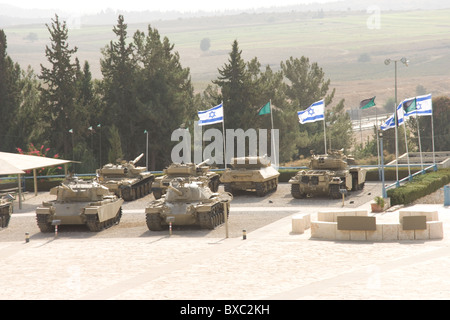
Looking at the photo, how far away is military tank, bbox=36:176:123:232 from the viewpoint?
105ft

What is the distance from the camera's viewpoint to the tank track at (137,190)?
43781 mm

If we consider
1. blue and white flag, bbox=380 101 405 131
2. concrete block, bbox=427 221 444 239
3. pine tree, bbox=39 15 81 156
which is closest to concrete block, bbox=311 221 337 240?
concrete block, bbox=427 221 444 239

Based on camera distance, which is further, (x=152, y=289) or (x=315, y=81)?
(x=315, y=81)

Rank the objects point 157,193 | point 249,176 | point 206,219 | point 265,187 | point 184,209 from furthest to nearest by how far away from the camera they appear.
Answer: point 265,187, point 157,193, point 249,176, point 184,209, point 206,219

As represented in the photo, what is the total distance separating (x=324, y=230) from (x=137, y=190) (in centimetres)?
1883

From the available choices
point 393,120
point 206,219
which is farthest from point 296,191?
point 206,219

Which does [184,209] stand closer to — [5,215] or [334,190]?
[5,215]

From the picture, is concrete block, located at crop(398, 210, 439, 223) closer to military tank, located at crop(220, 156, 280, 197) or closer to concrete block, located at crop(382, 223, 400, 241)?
concrete block, located at crop(382, 223, 400, 241)

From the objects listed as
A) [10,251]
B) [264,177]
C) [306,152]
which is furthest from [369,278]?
[306,152]

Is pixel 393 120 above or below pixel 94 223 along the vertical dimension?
above

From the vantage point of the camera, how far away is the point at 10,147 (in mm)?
61875

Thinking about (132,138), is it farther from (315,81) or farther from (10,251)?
(10,251)

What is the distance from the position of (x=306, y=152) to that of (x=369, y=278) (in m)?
53.4

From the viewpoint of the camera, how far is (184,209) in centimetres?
3158
